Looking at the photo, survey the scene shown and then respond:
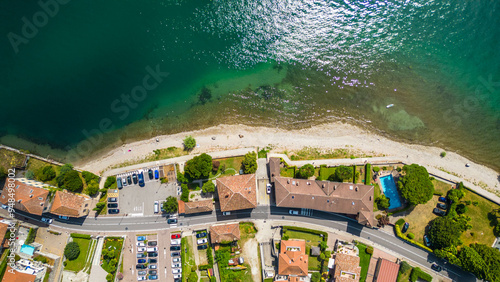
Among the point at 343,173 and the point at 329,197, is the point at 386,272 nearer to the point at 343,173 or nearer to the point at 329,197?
the point at 329,197

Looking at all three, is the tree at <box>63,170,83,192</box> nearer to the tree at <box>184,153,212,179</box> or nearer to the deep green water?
the deep green water

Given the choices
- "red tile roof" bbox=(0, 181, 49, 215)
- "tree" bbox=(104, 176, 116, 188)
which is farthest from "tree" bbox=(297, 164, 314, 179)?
"red tile roof" bbox=(0, 181, 49, 215)

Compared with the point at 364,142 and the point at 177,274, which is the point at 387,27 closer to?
the point at 364,142

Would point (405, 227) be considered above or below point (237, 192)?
below

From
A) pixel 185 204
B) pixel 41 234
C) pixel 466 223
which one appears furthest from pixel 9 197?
pixel 466 223

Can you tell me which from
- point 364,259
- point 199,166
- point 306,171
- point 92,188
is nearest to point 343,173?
point 306,171

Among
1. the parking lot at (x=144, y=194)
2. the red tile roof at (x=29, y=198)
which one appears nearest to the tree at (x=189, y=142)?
the parking lot at (x=144, y=194)

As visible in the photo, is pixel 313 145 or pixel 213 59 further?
pixel 213 59

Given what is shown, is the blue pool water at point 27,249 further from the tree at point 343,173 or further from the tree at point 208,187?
the tree at point 343,173
